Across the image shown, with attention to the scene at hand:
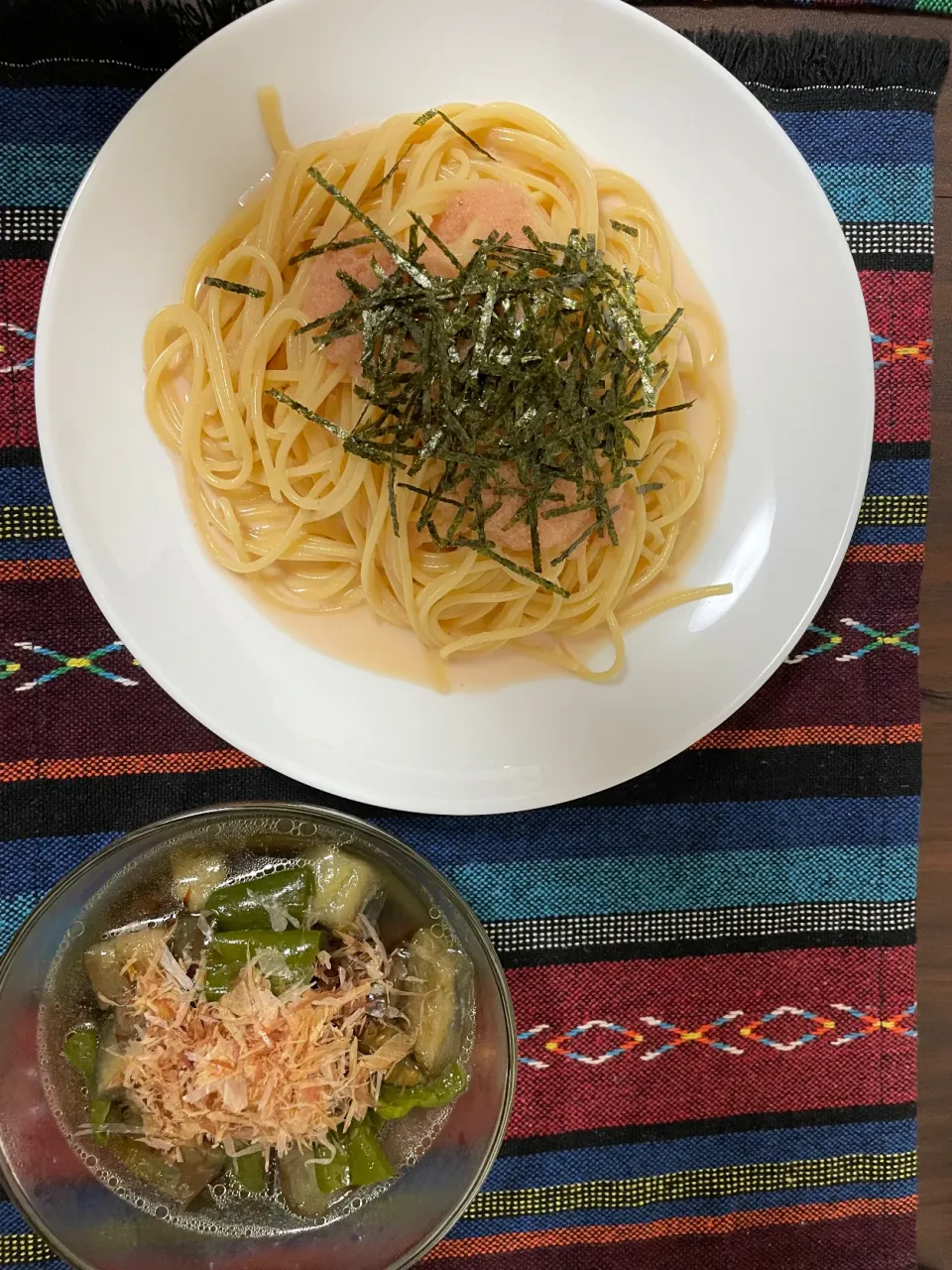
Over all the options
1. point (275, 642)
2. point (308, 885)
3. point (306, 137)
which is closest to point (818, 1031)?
point (308, 885)

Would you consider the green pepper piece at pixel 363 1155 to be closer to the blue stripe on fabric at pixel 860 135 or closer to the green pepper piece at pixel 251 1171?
the green pepper piece at pixel 251 1171

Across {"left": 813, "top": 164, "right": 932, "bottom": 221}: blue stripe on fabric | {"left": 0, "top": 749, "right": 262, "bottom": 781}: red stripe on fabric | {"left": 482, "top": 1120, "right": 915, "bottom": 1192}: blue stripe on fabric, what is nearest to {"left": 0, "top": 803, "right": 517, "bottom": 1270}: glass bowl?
{"left": 0, "top": 749, "right": 262, "bottom": 781}: red stripe on fabric

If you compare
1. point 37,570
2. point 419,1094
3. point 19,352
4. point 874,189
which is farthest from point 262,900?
point 874,189

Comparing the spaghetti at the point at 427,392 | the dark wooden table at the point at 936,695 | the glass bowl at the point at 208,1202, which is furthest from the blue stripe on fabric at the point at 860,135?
the glass bowl at the point at 208,1202

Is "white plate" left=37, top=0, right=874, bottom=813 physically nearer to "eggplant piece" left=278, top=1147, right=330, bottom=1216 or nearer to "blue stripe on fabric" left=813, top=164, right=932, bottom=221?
"blue stripe on fabric" left=813, top=164, right=932, bottom=221

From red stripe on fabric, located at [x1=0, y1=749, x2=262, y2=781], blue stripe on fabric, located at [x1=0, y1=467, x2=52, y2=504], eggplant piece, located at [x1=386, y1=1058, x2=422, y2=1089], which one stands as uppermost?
blue stripe on fabric, located at [x1=0, y1=467, x2=52, y2=504]

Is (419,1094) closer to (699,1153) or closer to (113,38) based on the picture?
(699,1153)
